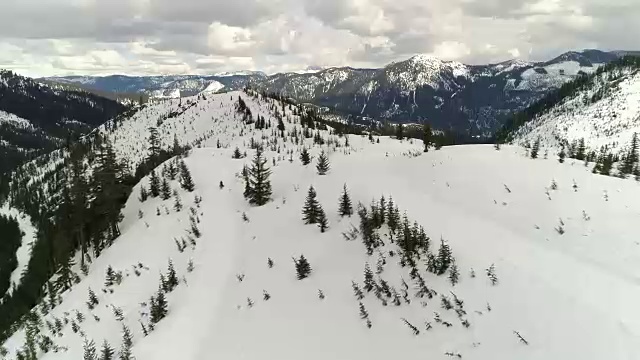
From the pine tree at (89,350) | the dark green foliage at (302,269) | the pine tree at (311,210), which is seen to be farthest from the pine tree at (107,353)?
the pine tree at (311,210)

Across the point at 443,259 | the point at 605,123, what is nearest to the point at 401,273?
the point at 443,259

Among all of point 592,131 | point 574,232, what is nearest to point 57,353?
point 574,232

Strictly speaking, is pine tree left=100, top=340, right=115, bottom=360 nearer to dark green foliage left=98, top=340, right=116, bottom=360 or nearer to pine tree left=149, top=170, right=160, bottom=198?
dark green foliage left=98, top=340, right=116, bottom=360

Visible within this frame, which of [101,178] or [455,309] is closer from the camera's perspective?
[455,309]

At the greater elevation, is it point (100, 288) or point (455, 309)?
point (455, 309)

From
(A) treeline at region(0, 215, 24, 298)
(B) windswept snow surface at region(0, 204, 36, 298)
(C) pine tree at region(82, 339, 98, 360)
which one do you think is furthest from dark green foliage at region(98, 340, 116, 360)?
(A) treeline at region(0, 215, 24, 298)

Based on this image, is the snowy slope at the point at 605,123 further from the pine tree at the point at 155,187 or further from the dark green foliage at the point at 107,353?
the dark green foliage at the point at 107,353

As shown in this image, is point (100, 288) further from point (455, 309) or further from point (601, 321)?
point (601, 321)
